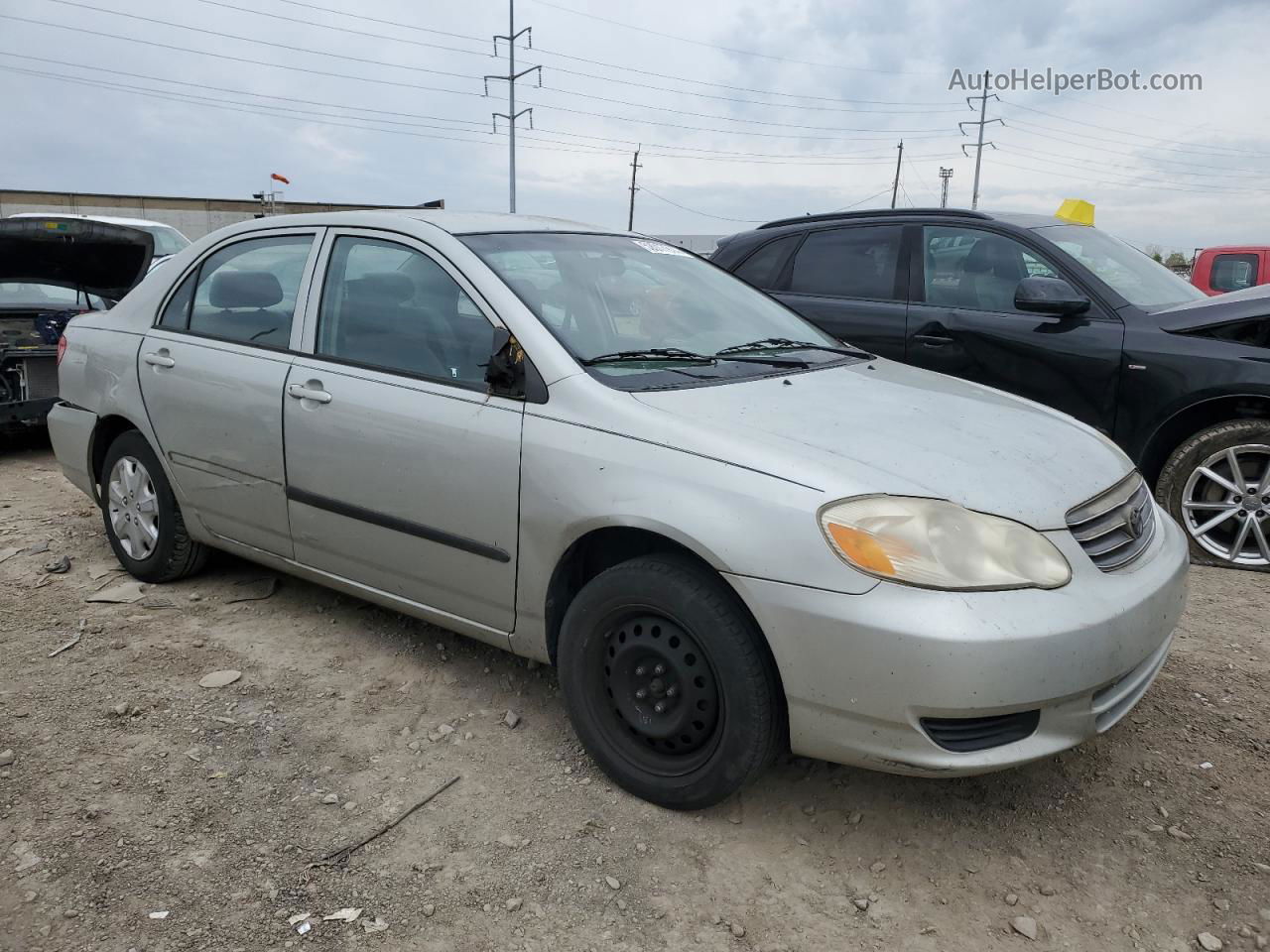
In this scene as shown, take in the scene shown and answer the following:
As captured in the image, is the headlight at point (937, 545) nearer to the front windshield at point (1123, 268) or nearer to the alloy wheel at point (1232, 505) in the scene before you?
the alloy wheel at point (1232, 505)

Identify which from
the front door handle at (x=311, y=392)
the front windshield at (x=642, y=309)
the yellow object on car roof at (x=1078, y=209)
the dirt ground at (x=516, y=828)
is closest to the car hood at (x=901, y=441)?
the front windshield at (x=642, y=309)

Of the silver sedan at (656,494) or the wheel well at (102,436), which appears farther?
the wheel well at (102,436)

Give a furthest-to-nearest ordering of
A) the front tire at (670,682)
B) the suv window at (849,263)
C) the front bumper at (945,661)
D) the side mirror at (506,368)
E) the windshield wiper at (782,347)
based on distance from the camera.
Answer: the suv window at (849,263)
the windshield wiper at (782,347)
the side mirror at (506,368)
the front tire at (670,682)
the front bumper at (945,661)

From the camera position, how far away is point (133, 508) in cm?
428

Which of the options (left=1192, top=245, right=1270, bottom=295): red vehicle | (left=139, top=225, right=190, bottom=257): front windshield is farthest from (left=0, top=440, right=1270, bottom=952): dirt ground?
(left=1192, top=245, right=1270, bottom=295): red vehicle

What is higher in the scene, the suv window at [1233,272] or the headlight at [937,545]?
the suv window at [1233,272]

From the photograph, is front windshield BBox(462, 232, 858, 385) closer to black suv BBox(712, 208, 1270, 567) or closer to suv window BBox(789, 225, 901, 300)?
black suv BBox(712, 208, 1270, 567)

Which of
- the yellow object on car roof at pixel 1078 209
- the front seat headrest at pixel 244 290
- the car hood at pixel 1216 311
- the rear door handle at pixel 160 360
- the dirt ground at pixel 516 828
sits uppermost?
the yellow object on car roof at pixel 1078 209

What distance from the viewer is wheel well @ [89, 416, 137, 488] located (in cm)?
428

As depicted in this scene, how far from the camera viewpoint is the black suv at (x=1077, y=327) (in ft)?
14.8

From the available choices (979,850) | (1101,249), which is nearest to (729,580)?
(979,850)

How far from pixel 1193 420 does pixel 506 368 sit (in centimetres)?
345

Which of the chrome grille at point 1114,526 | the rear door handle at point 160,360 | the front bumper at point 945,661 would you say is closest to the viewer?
the front bumper at point 945,661

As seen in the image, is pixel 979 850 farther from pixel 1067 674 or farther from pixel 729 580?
pixel 729 580
